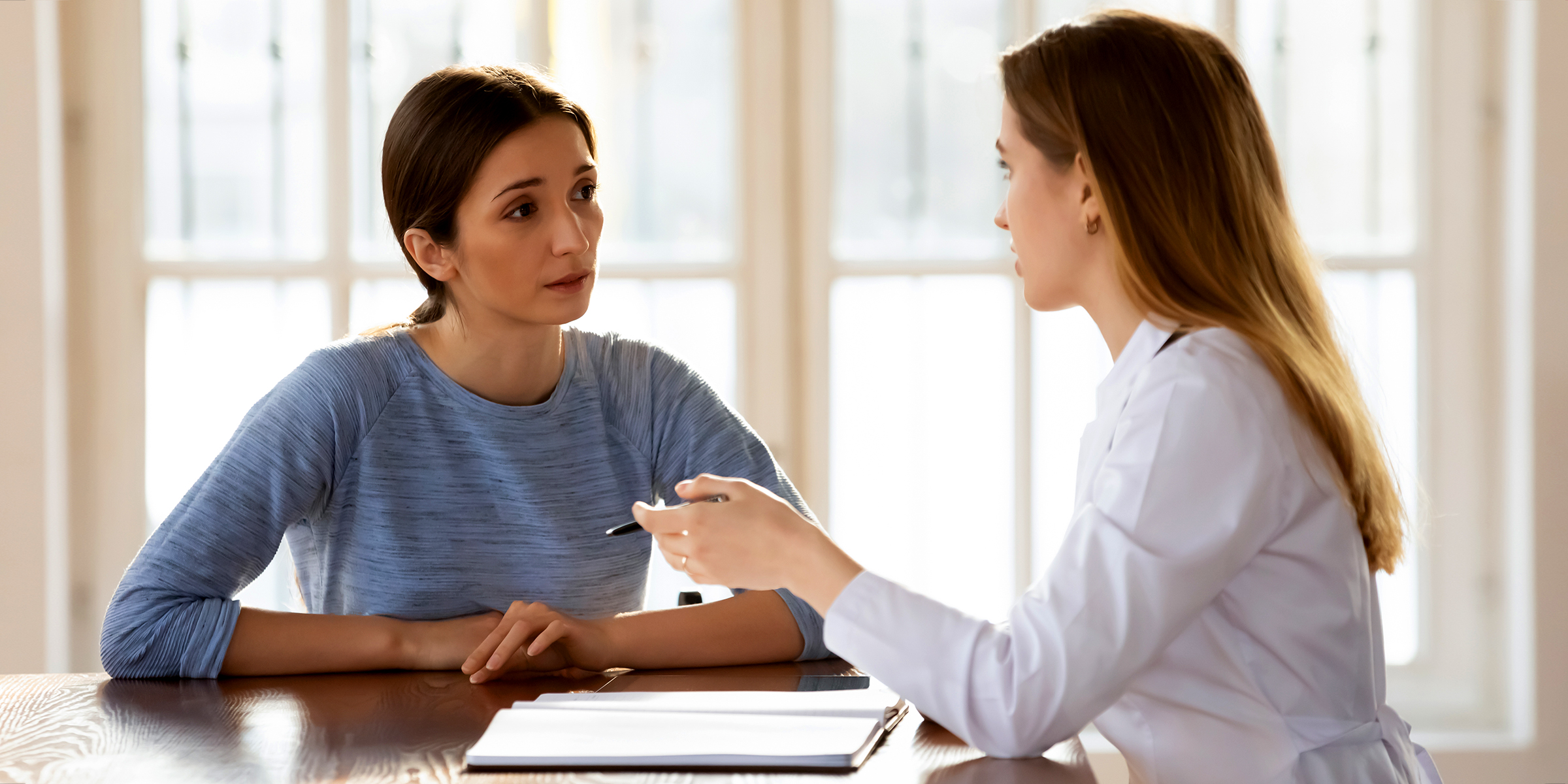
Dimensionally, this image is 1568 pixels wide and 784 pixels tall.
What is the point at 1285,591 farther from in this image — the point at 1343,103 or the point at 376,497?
the point at 1343,103

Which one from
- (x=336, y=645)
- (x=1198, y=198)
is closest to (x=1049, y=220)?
(x=1198, y=198)

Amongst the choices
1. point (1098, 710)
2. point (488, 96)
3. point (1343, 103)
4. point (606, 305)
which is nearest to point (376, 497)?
point (488, 96)

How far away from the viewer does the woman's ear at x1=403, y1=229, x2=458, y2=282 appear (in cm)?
160

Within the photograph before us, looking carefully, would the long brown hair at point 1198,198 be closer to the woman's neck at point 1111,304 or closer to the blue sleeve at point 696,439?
the woman's neck at point 1111,304

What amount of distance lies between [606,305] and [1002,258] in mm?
888

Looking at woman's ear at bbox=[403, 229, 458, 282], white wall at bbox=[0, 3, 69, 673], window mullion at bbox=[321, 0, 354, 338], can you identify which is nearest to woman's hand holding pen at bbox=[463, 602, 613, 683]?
woman's ear at bbox=[403, 229, 458, 282]

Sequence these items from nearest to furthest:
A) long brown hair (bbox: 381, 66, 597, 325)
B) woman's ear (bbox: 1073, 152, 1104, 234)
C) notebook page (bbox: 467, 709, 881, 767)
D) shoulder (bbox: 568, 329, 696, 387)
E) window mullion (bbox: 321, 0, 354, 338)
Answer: notebook page (bbox: 467, 709, 881, 767) < woman's ear (bbox: 1073, 152, 1104, 234) < long brown hair (bbox: 381, 66, 597, 325) < shoulder (bbox: 568, 329, 696, 387) < window mullion (bbox: 321, 0, 354, 338)

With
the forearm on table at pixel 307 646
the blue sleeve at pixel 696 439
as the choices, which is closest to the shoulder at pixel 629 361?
the blue sleeve at pixel 696 439

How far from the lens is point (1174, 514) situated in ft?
3.36

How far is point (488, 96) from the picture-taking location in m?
1.54

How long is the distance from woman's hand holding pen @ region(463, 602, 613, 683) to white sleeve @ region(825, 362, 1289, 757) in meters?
0.36

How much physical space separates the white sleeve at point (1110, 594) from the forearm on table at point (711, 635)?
0.32 metres

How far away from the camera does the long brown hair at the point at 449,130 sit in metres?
1.54

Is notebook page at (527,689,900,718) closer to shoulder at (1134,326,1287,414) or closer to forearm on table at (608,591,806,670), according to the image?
forearm on table at (608,591,806,670)
